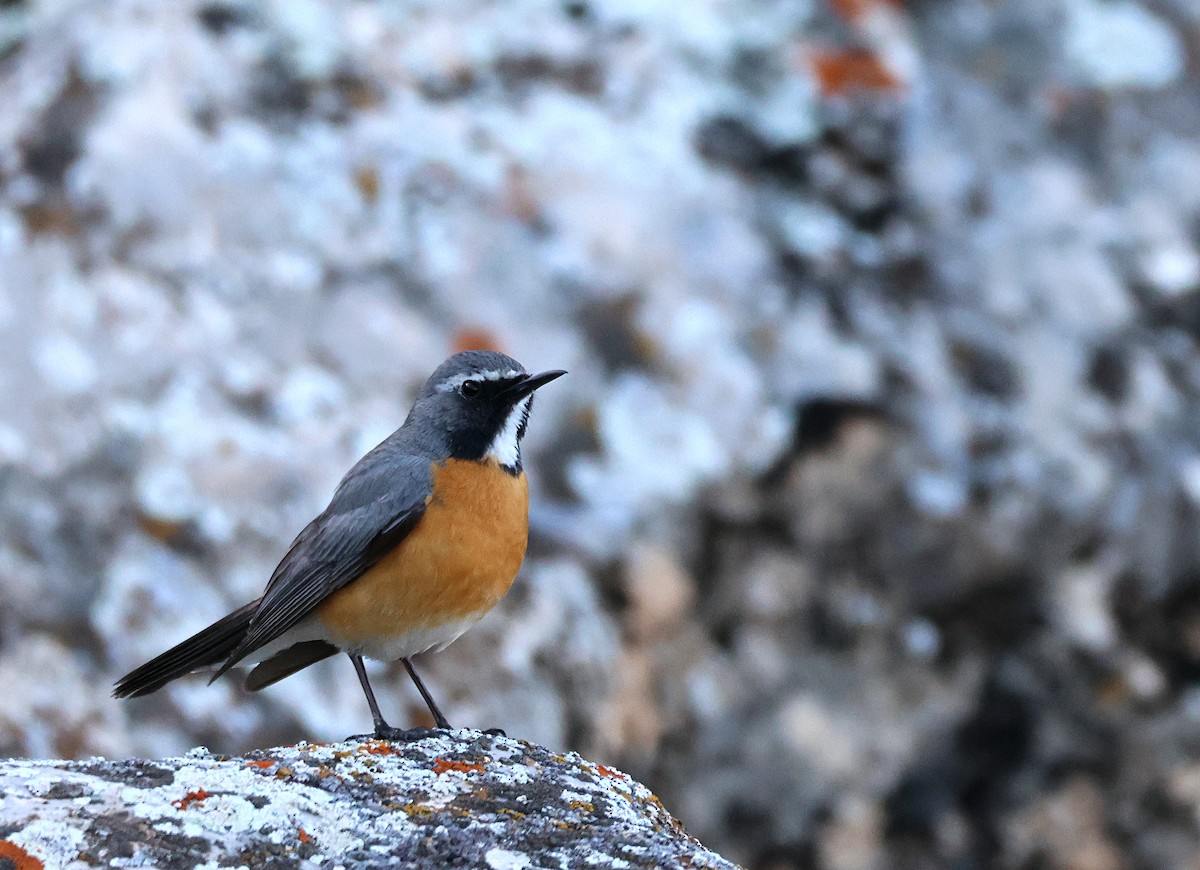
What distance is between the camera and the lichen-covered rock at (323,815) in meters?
3.16

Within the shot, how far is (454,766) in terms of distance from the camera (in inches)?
163

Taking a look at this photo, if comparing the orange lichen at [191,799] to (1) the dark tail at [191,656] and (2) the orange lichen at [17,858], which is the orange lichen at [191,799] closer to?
(2) the orange lichen at [17,858]

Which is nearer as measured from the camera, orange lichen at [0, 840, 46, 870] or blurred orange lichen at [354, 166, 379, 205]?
orange lichen at [0, 840, 46, 870]

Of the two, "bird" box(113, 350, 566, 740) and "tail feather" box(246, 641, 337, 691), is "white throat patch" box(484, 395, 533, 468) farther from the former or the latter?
"tail feather" box(246, 641, 337, 691)

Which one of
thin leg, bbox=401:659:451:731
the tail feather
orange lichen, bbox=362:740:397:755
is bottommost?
orange lichen, bbox=362:740:397:755

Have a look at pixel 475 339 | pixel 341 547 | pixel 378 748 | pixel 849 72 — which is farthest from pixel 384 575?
pixel 849 72

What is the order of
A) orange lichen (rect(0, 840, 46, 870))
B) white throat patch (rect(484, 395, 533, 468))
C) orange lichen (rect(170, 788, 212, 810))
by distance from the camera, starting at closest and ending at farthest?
orange lichen (rect(0, 840, 46, 870)) < orange lichen (rect(170, 788, 212, 810)) < white throat patch (rect(484, 395, 533, 468))

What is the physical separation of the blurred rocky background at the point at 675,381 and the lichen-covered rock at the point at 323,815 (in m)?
2.29

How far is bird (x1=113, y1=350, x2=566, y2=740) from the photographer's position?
5.41m

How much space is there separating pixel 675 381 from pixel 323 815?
4620 mm

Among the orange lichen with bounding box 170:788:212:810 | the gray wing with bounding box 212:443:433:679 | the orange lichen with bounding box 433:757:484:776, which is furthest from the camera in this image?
the gray wing with bounding box 212:443:433:679

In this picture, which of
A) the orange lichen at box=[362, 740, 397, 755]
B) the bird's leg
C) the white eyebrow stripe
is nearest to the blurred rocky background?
the bird's leg

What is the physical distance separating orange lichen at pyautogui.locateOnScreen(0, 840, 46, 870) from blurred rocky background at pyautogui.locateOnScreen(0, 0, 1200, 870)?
9.32 ft

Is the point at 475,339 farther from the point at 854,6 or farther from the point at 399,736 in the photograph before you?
the point at 854,6
